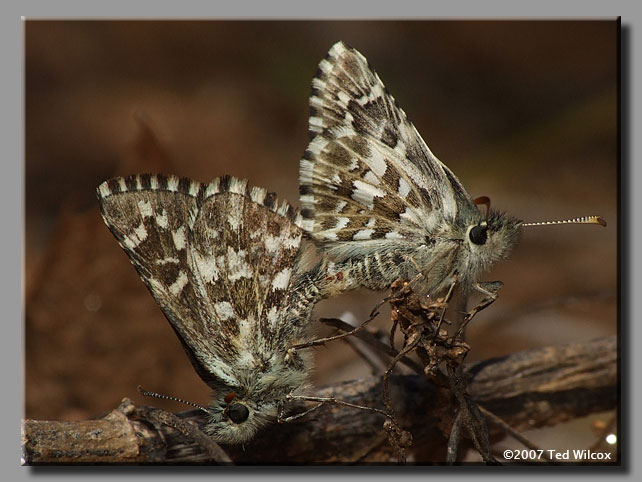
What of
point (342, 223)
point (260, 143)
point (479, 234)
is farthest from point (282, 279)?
point (260, 143)

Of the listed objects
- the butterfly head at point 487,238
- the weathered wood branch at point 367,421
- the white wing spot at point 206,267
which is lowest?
the weathered wood branch at point 367,421

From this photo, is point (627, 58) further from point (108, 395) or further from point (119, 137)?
point (108, 395)

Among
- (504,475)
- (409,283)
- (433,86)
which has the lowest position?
(504,475)

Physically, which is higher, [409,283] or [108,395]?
[409,283]

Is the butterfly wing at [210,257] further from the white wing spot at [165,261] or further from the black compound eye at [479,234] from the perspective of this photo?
the black compound eye at [479,234]

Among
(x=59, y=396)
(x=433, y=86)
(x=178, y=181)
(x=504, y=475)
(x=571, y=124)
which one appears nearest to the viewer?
(x=178, y=181)

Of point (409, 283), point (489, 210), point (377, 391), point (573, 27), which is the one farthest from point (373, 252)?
point (573, 27)

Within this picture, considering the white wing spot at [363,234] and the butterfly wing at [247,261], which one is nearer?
the butterfly wing at [247,261]

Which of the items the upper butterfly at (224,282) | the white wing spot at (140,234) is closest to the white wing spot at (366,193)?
the upper butterfly at (224,282)
